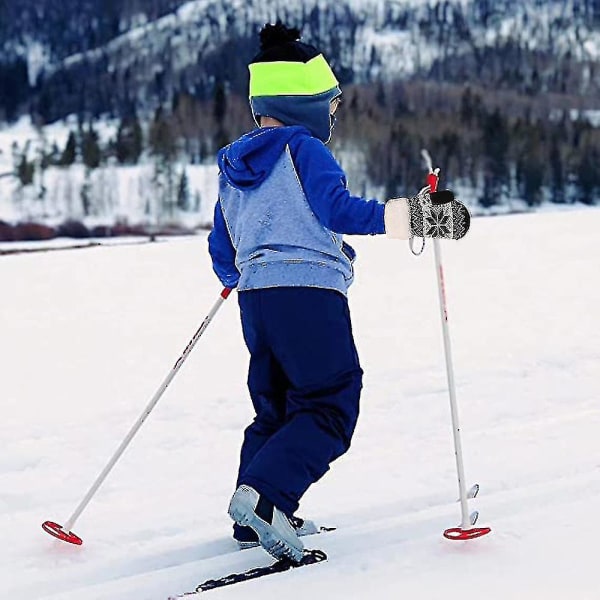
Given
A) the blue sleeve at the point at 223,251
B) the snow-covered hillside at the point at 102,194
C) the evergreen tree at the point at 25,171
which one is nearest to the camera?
the blue sleeve at the point at 223,251

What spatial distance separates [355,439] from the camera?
14.5 feet

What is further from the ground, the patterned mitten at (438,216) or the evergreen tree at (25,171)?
the patterned mitten at (438,216)

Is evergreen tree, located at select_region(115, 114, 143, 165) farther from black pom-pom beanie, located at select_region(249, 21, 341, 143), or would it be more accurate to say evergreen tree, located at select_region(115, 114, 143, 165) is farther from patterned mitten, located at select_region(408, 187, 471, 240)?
patterned mitten, located at select_region(408, 187, 471, 240)

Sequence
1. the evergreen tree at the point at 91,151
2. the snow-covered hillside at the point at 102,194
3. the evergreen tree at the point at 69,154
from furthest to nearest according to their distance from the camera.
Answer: the evergreen tree at the point at 69,154 → the evergreen tree at the point at 91,151 → the snow-covered hillside at the point at 102,194

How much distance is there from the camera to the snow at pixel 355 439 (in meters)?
2.58

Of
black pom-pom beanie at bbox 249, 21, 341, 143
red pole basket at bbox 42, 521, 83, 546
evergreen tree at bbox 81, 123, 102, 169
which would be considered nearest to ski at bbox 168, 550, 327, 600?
red pole basket at bbox 42, 521, 83, 546

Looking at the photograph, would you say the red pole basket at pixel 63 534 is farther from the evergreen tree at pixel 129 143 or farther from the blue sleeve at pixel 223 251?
the evergreen tree at pixel 129 143

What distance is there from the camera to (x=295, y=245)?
8.43ft

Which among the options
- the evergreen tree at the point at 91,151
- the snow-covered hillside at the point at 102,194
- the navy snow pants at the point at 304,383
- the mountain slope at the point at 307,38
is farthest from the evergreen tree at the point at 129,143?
the navy snow pants at the point at 304,383

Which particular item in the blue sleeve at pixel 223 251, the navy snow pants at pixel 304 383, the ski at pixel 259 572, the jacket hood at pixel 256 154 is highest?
the jacket hood at pixel 256 154

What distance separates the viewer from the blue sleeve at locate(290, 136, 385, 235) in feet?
7.89

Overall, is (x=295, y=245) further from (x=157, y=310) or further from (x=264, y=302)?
(x=157, y=310)

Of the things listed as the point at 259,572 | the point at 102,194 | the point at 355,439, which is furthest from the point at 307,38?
the point at 259,572

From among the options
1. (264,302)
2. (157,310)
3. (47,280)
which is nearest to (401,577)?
(264,302)
